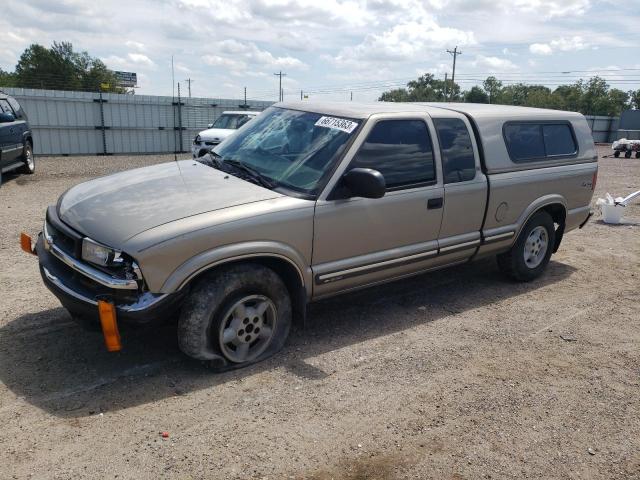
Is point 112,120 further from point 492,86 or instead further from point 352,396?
point 492,86

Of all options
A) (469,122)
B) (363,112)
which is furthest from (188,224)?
(469,122)

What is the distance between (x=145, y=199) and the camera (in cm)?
388

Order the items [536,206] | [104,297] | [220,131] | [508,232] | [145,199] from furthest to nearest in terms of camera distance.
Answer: [220,131]
[536,206]
[508,232]
[145,199]
[104,297]

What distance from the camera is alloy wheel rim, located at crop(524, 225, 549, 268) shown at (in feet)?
20.1

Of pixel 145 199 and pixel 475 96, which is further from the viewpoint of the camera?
pixel 475 96

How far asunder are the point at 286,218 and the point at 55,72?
2813 inches

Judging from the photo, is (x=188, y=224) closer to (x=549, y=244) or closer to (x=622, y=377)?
(x=622, y=377)

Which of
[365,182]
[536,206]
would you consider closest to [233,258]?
[365,182]

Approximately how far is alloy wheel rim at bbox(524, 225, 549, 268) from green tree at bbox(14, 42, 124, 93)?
63252 millimetres

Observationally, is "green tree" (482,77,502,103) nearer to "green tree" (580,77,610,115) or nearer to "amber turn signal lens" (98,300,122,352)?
"green tree" (580,77,610,115)

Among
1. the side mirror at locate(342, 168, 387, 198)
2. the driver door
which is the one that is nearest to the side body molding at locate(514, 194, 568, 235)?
the driver door

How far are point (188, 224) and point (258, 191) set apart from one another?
2.32 feet

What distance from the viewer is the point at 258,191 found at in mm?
4055

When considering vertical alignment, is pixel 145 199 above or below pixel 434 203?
above
